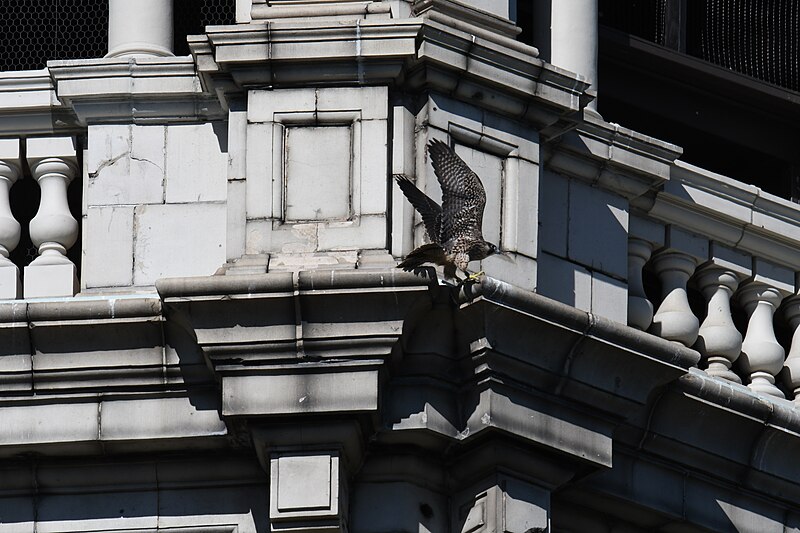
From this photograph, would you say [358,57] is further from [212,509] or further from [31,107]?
[212,509]

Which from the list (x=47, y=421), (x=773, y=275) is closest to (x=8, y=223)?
(x=47, y=421)

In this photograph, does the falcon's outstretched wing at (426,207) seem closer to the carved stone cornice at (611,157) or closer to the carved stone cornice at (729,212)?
the carved stone cornice at (611,157)

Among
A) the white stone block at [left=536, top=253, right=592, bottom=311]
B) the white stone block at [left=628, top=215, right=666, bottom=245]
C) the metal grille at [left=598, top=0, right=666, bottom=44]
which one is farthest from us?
the metal grille at [left=598, top=0, right=666, bottom=44]

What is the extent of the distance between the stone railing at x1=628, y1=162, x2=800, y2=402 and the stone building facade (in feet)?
0.63

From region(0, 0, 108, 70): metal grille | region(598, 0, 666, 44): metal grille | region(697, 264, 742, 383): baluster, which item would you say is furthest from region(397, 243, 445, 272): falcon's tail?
region(598, 0, 666, 44): metal grille

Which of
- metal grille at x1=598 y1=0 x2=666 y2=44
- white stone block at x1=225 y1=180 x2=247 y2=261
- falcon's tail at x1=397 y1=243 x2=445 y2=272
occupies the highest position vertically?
metal grille at x1=598 y1=0 x2=666 y2=44

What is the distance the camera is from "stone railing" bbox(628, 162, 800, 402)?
20938 mm

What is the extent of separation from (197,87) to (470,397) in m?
2.81

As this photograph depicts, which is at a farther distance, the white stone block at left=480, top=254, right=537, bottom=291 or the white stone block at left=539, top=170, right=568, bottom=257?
the white stone block at left=539, top=170, right=568, bottom=257

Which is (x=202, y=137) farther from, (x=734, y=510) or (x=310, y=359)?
(x=734, y=510)

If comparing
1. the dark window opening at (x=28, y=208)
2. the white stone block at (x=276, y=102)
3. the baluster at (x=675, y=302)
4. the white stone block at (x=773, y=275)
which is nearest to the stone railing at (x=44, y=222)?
the dark window opening at (x=28, y=208)

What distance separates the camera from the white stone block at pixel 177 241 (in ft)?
63.9

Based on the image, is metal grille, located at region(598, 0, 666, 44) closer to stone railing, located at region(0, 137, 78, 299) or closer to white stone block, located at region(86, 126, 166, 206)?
white stone block, located at region(86, 126, 166, 206)

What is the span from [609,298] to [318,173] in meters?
2.37
